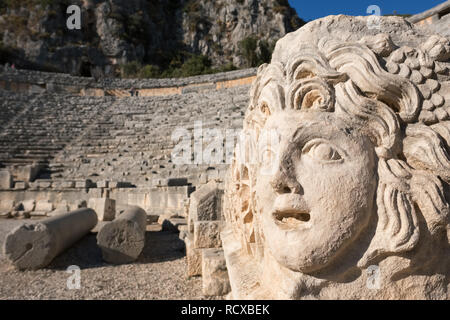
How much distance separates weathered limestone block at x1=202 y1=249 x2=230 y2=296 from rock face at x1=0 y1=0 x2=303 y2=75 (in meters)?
33.9

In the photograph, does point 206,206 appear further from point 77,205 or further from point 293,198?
point 77,205

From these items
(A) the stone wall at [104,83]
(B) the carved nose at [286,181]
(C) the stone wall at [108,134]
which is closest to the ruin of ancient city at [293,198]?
(B) the carved nose at [286,181]

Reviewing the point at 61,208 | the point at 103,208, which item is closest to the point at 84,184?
the point at 61,208

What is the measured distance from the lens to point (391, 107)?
5.77 feet

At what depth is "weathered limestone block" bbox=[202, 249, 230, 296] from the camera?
338cm

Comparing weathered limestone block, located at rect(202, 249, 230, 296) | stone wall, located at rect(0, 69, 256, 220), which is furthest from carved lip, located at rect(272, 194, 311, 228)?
stone wall, located at rect(0, 69, 256, 220)

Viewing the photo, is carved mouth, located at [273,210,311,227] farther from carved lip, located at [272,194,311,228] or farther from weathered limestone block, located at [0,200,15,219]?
weathered limestone block, located at [0,200,15,219]

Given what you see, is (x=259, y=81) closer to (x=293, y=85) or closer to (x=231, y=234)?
(x=293, y=85)

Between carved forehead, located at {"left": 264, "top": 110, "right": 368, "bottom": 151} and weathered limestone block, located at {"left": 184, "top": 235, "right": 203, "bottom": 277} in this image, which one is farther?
weathered limestone block, located at {"left": 184, "top": 235, "right": 203, "bottom": 277}

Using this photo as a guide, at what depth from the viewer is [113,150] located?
1425 centimetres

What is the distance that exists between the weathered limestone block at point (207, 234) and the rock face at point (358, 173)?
2.22 meters

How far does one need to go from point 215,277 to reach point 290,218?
80.0 inches

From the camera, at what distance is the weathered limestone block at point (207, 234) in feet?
13.4

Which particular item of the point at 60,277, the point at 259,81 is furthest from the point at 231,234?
the point at 60,277
